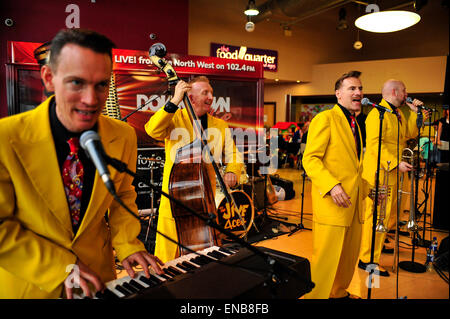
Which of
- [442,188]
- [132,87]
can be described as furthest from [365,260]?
[132,87]

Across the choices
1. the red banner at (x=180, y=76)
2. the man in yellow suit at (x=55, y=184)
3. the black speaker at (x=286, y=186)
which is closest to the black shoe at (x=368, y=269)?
the man in yellow suit at (x=55, y=184)

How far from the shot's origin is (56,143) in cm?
138

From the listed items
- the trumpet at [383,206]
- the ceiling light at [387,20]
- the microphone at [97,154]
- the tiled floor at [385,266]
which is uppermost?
the ceiling light at [387,20]

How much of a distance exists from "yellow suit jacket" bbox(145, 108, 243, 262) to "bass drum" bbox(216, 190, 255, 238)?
160 cm

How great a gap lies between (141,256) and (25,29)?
651cm

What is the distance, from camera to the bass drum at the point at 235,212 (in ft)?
15.5

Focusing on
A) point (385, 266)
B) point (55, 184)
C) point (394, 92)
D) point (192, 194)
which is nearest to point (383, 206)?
point (385, 266)

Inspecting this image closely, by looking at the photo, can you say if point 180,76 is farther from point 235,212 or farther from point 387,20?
point 387,20

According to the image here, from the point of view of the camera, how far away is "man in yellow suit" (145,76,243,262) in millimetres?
2598

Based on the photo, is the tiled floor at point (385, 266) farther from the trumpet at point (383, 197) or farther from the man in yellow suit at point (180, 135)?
the man in yellow suit at point (180, 135)

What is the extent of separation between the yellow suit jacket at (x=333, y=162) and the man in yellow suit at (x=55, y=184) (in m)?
1.73

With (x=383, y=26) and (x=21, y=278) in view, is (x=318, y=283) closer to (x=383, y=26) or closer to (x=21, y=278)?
(x=21, y=278)

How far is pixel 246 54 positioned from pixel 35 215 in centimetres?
1165

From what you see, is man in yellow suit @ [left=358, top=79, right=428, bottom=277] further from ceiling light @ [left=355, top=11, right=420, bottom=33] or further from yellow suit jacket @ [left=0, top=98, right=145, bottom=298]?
yellow suit jacket @ [left=0, top=98, right=145, bottom=298]
